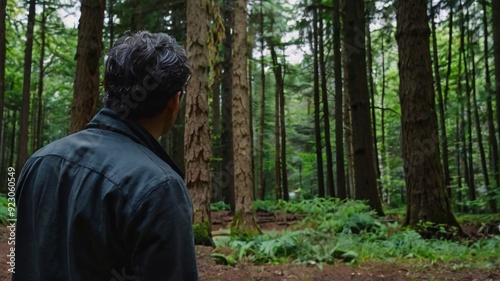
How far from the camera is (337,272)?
602 cm

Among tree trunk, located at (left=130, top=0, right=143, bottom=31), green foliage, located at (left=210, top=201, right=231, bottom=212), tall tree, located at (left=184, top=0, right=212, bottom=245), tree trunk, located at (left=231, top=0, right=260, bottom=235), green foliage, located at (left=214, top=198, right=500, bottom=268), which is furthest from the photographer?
green foliage, located at (left=210, top=201, right=231, bottom=212)

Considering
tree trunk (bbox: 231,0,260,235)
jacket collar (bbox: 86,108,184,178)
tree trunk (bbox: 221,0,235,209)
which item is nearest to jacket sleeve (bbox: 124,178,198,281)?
jacket collar (bbox: 86,108,184,178)

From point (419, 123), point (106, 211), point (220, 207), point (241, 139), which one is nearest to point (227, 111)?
point (220, 207)

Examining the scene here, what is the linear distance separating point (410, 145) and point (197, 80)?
14.1 ft

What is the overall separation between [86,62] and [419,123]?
6.57 metres

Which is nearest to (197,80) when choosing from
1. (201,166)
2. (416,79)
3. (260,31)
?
(201,166)

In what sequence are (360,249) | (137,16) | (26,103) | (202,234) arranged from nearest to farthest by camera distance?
(360,249) < (202,234) < (137,16) < (26,103)

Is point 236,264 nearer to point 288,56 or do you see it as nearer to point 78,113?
point 78,113

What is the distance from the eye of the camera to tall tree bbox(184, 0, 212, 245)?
840 centimetres

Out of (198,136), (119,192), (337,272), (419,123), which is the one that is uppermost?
(419,123)

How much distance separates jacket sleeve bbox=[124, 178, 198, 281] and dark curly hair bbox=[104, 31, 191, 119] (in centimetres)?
39

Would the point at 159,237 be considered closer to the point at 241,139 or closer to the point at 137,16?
the point at 241,139

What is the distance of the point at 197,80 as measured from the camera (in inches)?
336

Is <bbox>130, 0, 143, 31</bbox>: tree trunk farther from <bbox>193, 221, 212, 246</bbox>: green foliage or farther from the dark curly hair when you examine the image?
the dark curly hair
